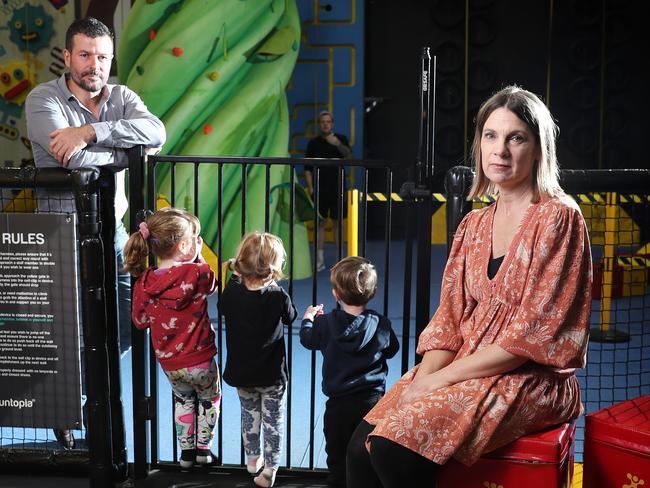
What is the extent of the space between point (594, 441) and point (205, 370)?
1.38 meters

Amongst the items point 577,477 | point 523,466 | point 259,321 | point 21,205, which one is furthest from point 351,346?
point 21,205

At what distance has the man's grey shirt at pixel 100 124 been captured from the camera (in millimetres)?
3051

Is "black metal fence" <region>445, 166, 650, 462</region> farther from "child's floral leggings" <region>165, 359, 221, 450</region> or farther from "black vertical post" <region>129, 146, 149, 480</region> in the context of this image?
"black vertical post" <region>129, 146, 149, 480</region>

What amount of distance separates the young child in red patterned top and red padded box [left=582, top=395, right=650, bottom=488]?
1.37 meters

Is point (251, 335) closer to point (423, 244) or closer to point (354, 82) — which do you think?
point (423, 244)

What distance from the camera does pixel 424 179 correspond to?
2.79 metres

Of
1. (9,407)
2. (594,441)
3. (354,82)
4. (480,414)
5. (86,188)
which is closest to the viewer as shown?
(480,414)

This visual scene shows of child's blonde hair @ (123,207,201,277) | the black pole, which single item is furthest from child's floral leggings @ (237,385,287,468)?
the black pole

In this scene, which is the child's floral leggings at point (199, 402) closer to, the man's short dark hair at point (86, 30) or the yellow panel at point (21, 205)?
the yellow panel at point (21, 205)

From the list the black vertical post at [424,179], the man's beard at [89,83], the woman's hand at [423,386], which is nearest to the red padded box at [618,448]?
the woman's hand at [423,386]

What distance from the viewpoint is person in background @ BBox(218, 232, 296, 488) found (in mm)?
2752

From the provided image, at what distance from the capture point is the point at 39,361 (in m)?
2.85

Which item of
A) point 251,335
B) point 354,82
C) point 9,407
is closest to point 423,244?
point 251,335

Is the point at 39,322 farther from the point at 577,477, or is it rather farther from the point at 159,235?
the point at 577,477
